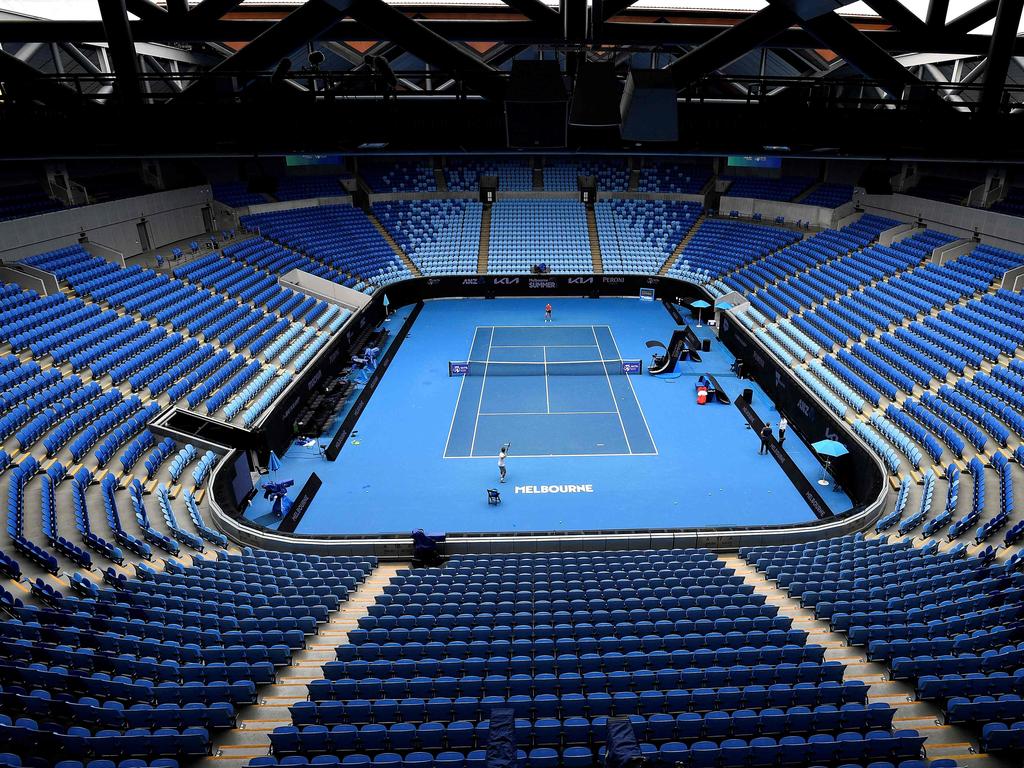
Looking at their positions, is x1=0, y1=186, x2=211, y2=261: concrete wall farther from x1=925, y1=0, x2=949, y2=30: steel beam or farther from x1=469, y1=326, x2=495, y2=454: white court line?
x1=925, y1=0, x2=949, y2=30: steel beam

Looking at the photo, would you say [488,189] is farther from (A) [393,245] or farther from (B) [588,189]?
(A) [393,245]

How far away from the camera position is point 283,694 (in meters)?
8.91

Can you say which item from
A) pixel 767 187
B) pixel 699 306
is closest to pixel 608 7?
pixel 699 306

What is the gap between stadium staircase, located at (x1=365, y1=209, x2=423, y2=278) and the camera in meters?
36.6

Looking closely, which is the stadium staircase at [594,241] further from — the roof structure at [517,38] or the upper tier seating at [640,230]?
the roof structure at [517,38]

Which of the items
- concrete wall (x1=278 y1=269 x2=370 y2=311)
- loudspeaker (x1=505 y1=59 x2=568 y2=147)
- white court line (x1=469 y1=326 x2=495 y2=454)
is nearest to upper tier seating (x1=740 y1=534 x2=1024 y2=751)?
loudspeaker (x1=505 y1=59 x2=568 y2=147)

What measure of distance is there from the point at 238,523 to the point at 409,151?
444 inches

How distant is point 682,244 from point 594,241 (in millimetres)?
5251

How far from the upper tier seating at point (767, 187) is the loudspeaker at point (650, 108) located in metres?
35.9

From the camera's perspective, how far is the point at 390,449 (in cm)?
1991

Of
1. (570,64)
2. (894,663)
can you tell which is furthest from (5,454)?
(894,663)

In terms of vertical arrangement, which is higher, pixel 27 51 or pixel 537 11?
pixel 27 51

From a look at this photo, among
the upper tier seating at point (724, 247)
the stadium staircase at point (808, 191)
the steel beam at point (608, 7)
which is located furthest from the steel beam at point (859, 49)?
the stadium staircase at point (808, 191)

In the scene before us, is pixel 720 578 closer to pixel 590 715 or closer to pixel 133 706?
pixel 590 715
